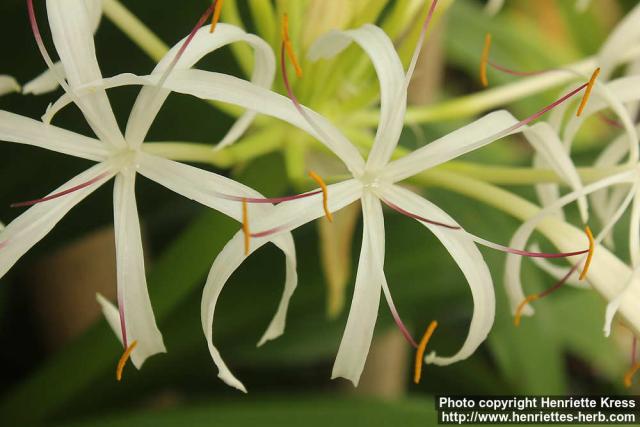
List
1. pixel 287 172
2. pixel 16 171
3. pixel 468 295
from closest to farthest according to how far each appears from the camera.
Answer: pixel 287 172 < pixel 16 171 < pixel 468 295

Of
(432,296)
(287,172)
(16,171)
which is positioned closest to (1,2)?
(16,171)

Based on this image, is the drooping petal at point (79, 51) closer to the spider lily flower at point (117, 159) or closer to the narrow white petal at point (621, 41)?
the spider lily flower at point (117, 159)

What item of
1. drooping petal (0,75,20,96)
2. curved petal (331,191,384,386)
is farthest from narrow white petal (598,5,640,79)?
drooping petal (0,75,20,96)

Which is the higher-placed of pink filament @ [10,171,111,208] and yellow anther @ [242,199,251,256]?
pink filament @ [10,171,111,208]

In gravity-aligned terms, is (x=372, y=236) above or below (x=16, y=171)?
below

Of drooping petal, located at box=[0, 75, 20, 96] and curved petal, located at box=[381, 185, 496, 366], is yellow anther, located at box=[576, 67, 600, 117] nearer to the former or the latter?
curved petal, located at box=[381, 185, 496, 366]

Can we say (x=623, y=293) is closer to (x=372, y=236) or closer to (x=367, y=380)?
(x=372, y=236)

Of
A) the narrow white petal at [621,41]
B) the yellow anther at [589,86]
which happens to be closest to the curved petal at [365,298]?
the yellow anther at [589,86]

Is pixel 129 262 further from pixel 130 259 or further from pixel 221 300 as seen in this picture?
pixel 221 300
